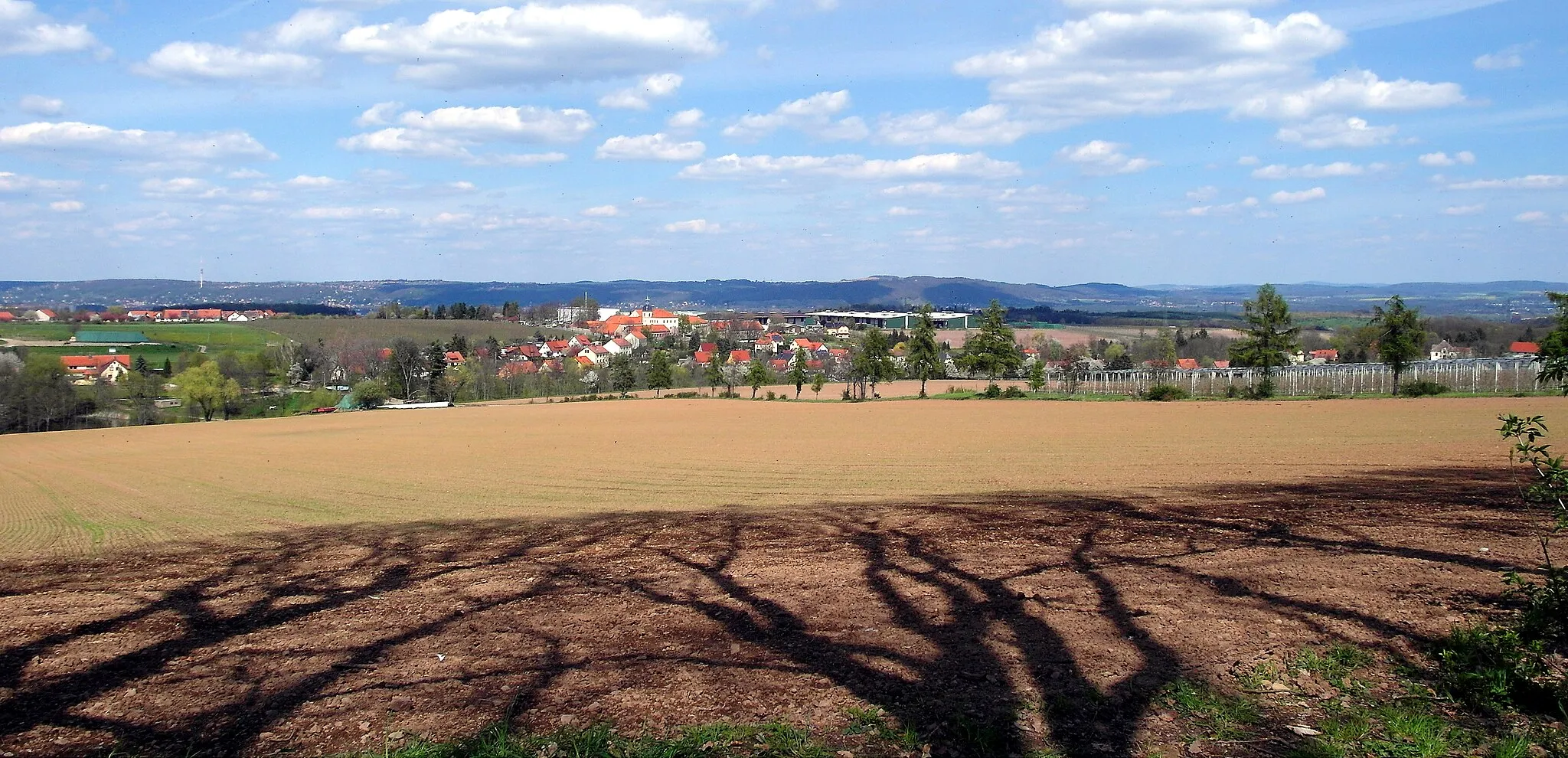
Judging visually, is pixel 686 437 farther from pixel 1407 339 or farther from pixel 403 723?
pixel 1407 339

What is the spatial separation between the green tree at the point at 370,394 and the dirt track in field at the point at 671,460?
104ft

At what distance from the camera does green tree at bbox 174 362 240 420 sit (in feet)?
274

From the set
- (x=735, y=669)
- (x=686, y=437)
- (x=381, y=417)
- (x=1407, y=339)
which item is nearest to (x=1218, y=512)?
(x=735, y=669)

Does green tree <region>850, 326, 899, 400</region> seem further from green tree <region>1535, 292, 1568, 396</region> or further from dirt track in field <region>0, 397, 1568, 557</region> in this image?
green tree <region>1535, 292, 1568, 396</region>

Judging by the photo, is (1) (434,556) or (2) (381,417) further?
(2) (381,417)

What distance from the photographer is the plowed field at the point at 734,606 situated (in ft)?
18.4

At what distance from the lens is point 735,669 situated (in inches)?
246

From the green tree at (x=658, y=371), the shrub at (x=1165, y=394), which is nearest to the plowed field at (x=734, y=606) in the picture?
the shrub at (x=1165, y=394)

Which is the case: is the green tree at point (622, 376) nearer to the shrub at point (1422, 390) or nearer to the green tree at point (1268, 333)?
the green tree at point (1268, 333)

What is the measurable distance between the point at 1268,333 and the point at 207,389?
86686 millimetres

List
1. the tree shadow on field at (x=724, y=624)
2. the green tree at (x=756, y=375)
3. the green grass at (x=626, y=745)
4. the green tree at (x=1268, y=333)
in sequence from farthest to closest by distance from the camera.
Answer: the green tree at (x=756, y=375) < the green tree at (x=1268, y=333) < the tree shadow on field at (x=724, y=624) < the green grass at (x=626, y=745)

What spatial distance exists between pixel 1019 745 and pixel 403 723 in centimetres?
349

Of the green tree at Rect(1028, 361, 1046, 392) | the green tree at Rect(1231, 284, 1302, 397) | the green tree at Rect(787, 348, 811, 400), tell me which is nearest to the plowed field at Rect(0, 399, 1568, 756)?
the green tree at Rect(1231, 284, 1302, 397)

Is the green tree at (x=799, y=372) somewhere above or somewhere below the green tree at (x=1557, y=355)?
below
